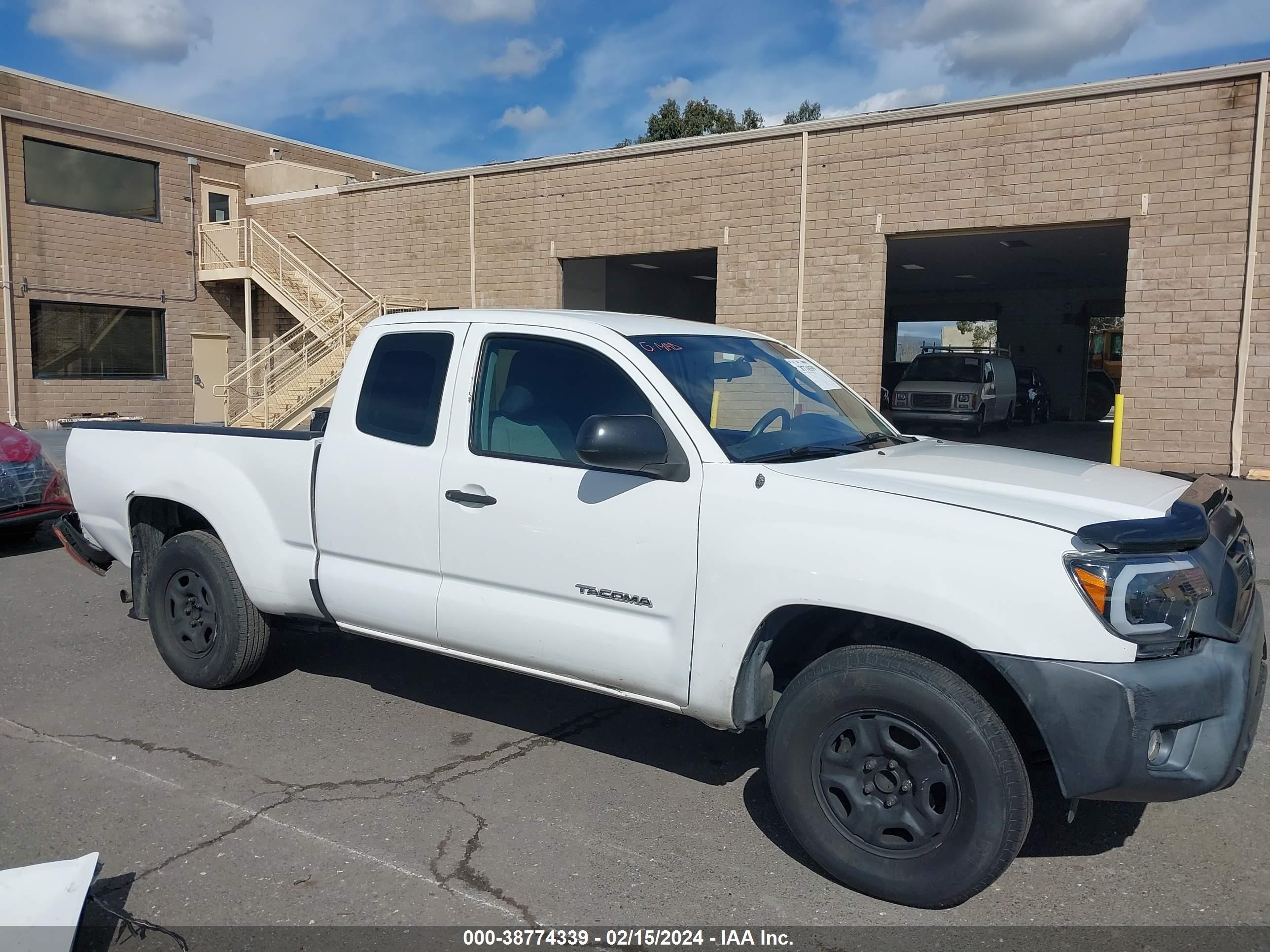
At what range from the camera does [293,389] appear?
20.6m

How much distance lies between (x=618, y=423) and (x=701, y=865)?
1625 millimetres

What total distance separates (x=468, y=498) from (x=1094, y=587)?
244cm

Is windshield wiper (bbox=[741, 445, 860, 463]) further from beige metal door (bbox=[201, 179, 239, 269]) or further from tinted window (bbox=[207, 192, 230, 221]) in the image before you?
tinted window (bbox=[207, 192, 230, 221])

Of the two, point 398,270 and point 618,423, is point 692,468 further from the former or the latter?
point 398,270

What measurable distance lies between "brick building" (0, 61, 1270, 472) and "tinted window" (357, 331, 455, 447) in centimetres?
1313

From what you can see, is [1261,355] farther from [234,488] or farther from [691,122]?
[691,122]

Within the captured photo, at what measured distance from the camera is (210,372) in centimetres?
2555

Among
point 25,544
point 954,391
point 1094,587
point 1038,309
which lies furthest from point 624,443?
point 1038,309

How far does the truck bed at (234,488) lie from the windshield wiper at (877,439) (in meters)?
2.30

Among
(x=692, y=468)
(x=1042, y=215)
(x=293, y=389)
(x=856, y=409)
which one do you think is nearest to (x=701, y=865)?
(x=692, y=468)

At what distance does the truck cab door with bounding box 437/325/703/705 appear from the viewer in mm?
3814

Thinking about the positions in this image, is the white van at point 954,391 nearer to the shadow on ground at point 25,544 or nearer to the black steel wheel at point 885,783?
the shadow on ground at point 25,544

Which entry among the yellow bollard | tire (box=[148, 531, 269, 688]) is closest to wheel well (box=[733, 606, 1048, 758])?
tire (box=[148, 531, 269, 688])

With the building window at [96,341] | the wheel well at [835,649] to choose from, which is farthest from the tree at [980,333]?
the wheel well at [835,649]
